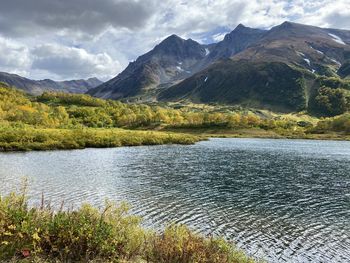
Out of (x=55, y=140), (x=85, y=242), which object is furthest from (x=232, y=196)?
(x=55, y=140)

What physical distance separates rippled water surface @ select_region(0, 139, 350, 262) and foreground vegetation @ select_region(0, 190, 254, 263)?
5538mm

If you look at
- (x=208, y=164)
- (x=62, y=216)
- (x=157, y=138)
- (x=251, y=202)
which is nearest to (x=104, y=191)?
(x=251, y=202)

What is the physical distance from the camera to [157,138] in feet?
477

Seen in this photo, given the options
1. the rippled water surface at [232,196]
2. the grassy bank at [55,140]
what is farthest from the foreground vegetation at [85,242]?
the grassy bank at [55,140]

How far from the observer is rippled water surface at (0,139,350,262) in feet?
91.3

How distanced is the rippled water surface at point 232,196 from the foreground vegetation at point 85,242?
18.2ft

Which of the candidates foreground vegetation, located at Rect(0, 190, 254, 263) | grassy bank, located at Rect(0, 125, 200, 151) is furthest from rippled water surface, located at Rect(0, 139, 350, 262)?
grassy bank, located at Rect(0, 125, 200, 151)

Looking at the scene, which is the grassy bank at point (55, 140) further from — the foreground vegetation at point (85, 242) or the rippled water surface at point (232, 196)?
the foreground vegetation at point (85, 242)

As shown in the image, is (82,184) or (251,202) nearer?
(251,202)

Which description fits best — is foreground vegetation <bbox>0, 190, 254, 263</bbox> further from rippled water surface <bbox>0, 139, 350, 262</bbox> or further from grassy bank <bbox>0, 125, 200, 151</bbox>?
grassy bank <bbox>0, 125, 200, 151</bbox>

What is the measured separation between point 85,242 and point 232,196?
31.0m

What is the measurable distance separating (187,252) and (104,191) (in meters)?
29.6

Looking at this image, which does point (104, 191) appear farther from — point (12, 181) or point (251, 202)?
point (251, 202)

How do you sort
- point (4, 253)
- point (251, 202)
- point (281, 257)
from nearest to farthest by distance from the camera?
point (4, 253) < point (281, 257) < point (251, 202)
